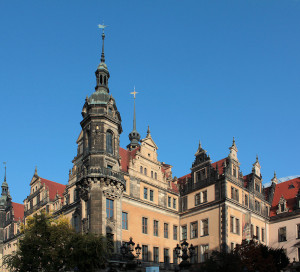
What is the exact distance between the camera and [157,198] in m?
51.6

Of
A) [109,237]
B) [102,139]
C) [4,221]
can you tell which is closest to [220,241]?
[109,237]

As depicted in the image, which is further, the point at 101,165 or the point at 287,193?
the point at 287,193

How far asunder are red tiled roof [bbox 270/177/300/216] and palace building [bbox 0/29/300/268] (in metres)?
0.16

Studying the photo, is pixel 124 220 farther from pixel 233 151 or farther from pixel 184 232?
pixel 233 151

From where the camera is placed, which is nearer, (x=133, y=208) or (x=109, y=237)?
(x=109, y=237)

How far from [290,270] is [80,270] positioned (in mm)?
25311

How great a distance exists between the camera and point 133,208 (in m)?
47.6

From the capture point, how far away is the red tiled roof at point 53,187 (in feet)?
196

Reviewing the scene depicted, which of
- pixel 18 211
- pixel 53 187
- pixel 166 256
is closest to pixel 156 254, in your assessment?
pixel 166 256

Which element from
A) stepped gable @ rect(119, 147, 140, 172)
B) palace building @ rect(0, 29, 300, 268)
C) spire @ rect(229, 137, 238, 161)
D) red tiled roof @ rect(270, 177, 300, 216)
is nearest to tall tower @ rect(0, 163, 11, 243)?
palace building @ rect(0, 29, 300, 268)

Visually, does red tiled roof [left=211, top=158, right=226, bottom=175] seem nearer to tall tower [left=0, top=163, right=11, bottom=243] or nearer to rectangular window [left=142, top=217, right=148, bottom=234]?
rectangular window [left=142, top=217, right=148, bottom=234]

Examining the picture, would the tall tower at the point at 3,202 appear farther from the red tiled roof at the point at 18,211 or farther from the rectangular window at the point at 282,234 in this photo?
the rectangular window at the point at 282,234

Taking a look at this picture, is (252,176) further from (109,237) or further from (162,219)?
(109,237)

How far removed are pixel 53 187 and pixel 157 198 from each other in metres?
18.0
